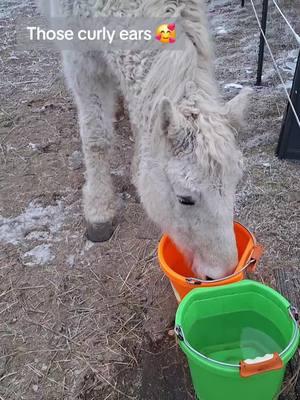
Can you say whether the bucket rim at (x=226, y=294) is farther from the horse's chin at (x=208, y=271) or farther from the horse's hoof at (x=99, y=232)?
the horse's hoof at (x=99, y=232)

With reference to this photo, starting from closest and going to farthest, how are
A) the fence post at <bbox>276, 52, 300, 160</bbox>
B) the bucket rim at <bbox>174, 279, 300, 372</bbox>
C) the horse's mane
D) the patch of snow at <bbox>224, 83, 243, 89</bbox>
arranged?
the bucket rim at <bbox>174, 279, 300, 372</bbox>
the horse's mane
the fence post at <bbox>276, 52, 300, 160</bbox>
the patch of snow at <bbox>224, 83, 243, 89</bbox>

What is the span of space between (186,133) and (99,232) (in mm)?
1604

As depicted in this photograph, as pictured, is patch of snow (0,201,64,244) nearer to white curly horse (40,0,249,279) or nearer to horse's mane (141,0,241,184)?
white curly horse (40,0,249,279)

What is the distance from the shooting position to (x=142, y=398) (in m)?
2.27

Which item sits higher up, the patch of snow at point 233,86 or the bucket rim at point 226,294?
the bucket rim at point 226,294

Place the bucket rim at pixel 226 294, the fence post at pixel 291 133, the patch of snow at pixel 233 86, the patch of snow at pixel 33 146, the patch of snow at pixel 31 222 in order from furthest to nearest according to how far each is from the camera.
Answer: the patch of snow at pixel 233 86
the patch of snow at pixel 33 146
the fence post at pixel 291 133
the patch of snow at pixel 31 222
the bucket rim at pixel 226 294

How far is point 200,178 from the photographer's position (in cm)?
A: 200

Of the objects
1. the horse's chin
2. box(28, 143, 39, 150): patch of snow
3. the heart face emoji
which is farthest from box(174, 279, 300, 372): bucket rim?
box(28, 143, 39, 150): patch of snow

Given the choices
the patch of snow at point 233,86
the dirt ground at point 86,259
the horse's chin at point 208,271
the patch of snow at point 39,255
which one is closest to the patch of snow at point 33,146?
the dirt ground at point 86,259

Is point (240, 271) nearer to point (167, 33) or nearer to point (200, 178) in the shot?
point (200, 178)

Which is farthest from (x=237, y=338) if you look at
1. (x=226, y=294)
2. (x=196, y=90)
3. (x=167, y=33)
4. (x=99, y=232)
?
(x=167, y=33)

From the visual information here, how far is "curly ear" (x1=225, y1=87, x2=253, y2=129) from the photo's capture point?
2100 millimetres

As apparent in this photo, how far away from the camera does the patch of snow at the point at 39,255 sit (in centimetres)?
324

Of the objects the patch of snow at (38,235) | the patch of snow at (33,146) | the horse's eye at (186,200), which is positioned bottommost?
the patch of snow at (38,235)
